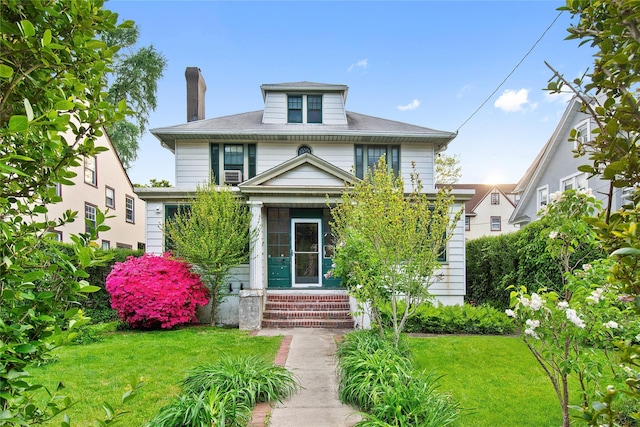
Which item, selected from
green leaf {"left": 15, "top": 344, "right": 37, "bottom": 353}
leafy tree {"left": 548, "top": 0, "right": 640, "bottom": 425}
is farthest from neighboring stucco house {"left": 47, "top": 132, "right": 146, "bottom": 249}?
leafy tree {"left": 548, "top": 0, "right": 640, "bottom": 425}

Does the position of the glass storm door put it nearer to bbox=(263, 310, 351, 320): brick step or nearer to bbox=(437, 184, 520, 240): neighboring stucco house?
bbox=(263, 310, 351, 320): brick step

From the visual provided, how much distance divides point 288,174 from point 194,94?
6653mm

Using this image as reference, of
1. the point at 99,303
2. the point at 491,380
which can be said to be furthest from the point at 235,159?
the point at 491,380

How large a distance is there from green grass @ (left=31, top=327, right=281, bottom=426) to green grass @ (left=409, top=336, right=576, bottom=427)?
3.04 m

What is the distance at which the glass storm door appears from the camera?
10.9 meters

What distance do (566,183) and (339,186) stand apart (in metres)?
11.1

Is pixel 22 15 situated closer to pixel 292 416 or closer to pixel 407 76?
pixel 292 416

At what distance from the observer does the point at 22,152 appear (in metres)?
1.49

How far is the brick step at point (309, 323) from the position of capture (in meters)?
9.12

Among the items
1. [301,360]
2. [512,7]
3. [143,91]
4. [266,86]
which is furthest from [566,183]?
[143,91]

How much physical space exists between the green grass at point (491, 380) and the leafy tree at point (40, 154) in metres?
3.57

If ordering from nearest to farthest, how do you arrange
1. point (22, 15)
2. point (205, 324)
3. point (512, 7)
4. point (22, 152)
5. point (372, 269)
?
point (22, 15) → point (22, 152) → point (372, 269) → point (512, 7) → point (205, 324)

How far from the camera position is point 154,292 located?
347 inches

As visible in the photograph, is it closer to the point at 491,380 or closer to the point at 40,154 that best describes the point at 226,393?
the point at 40,154
